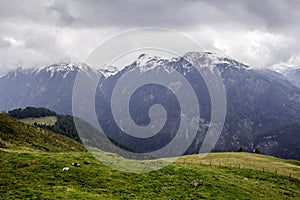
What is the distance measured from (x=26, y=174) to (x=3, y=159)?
6.16 meters

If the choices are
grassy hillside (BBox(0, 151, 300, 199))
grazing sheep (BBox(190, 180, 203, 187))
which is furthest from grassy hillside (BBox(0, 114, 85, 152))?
grazing sheep (BBox(190, 180, 203, 187))

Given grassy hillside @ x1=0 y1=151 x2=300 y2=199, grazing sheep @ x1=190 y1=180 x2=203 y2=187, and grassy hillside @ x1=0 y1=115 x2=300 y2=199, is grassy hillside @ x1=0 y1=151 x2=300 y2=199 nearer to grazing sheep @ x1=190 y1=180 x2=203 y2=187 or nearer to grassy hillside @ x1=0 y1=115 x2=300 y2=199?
grassy hillside @ x1=0 y1=115 x2=300 y2=199

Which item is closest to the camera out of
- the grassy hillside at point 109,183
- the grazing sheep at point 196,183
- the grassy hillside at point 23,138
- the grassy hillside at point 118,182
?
the grassy hillside at point 109,183

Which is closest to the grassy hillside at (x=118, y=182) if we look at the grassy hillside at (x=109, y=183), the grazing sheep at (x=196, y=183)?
the grassy hillside at (x=109, y=183)

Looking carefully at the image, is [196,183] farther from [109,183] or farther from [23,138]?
[23,138]

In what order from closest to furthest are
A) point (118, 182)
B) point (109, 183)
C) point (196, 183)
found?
point (109, 183) < point (118, 182) < point (196, 183)

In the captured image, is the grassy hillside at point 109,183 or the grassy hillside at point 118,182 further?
the grassy hillside at point 118,182

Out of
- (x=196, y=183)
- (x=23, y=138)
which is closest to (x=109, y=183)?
(x=196, y=183)

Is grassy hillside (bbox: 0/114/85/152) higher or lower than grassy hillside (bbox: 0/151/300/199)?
higher

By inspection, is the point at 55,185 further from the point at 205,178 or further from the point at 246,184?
the point at 246,184

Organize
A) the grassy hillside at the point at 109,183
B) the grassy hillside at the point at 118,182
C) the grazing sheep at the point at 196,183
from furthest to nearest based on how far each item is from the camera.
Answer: the grazing sheep at the point at 196,183 < the grassy hillside at the point at 118,182 < the grassy hillside at the point at 109,183

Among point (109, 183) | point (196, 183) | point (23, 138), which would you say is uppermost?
point (23, 138)

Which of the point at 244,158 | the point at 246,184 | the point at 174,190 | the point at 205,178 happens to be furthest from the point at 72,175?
the point at 244,158

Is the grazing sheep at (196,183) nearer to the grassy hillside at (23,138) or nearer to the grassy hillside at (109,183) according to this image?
the grassy hillside at (109,183)
